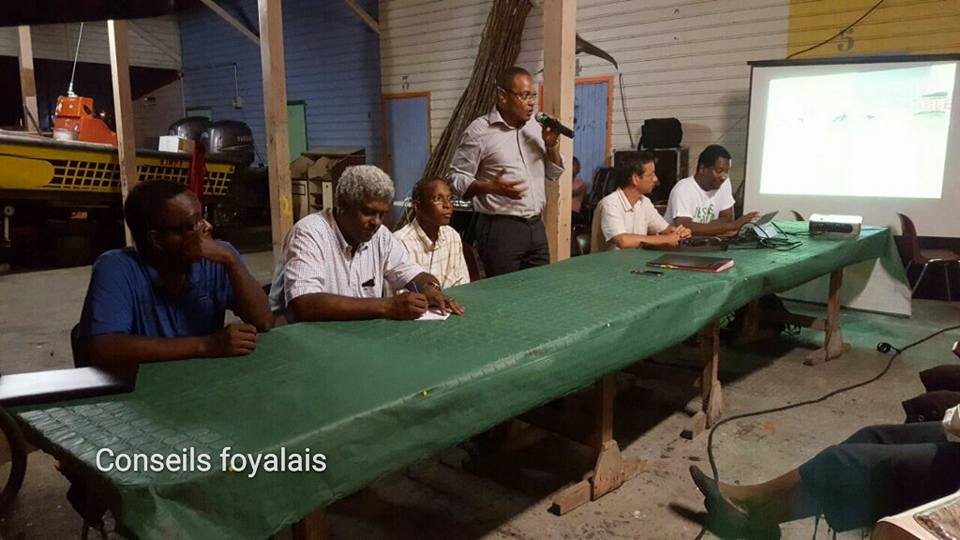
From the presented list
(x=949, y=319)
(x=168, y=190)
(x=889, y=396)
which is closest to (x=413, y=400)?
(x=168, y=190)

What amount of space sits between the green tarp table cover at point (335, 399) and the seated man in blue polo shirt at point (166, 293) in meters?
0.06

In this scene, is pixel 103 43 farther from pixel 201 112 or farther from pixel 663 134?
pixel 663 134

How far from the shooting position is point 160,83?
41.1 ft

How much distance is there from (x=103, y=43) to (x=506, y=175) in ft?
36.8

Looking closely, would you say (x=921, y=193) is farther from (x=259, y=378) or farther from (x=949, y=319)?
(x=259, y=378)

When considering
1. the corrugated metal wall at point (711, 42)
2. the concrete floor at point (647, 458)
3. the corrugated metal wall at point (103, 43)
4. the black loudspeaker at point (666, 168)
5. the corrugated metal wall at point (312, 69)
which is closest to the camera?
the concrete floor at point (647, 458)

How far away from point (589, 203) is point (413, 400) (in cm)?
580

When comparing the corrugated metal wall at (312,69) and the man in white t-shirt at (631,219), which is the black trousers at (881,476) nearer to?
the man in white t-shirt at (631,219)

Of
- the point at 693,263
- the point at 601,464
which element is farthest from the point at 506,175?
the point at 601,464

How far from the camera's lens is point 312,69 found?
10.5 metres

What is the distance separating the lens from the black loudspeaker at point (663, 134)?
6379mm

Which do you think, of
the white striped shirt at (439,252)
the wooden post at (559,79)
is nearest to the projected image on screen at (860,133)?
the wooden post at (559,79)

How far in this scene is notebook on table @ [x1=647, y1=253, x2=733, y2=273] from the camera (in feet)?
9.23

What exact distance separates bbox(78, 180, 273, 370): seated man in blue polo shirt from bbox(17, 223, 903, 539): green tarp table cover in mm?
61
